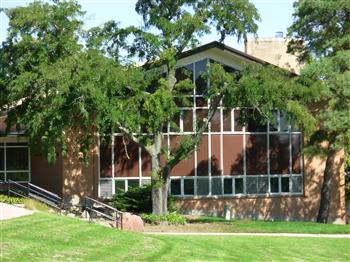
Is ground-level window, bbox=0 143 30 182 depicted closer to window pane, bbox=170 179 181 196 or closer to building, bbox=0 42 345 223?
building, bbox=0 42 345 223

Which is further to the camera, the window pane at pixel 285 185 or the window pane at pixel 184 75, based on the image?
the window pane at pixel 285 185

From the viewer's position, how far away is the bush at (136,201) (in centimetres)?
2928

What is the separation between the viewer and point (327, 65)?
87.5 ft

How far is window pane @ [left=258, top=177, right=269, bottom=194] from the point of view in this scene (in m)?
32.0

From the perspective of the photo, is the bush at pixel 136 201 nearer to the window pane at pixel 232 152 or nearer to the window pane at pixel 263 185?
the window pane at pixel 232 152

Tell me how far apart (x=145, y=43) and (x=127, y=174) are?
26.3ft

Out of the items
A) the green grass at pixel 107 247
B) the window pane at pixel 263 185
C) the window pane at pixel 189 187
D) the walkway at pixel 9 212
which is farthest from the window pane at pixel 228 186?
the walkway at pixel 9 212

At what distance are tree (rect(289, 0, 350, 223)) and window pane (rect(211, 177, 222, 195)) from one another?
5146 mm

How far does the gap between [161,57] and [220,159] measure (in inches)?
316

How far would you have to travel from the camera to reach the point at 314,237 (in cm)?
2170

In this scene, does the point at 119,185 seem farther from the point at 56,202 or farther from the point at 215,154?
the point at 215,154

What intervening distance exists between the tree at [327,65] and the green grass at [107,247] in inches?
368

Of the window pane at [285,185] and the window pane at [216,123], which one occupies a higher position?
the window pane at [216,123]

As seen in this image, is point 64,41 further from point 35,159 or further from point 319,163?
point 319,163
